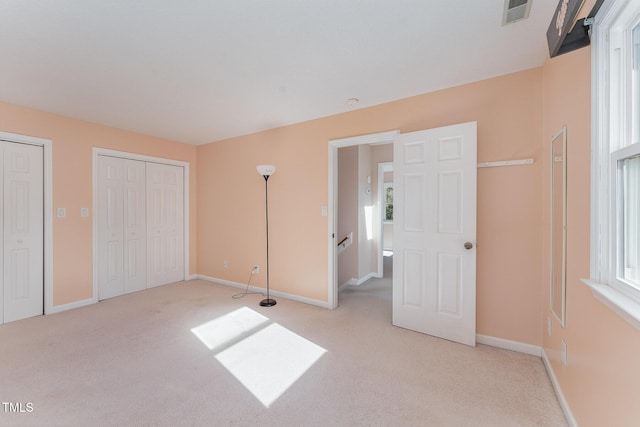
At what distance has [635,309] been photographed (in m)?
0.94

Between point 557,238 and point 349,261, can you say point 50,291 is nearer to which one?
point 349,261

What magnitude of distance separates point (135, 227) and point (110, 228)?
33 cm

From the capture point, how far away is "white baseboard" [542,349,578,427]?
59.6 inches

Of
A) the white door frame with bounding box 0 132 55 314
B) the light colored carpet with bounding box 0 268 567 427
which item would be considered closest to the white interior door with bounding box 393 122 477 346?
the light colored carpet with bounding box 0 268 567 427

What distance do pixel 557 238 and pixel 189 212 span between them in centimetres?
503

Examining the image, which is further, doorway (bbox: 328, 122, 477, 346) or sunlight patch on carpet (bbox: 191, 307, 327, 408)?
doorway (bbox: 328, 122, 477, 346)

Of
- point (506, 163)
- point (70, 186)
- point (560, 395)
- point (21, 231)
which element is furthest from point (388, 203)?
point (21, 231)

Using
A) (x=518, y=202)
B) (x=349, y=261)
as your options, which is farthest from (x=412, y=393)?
(x=349, y=261)

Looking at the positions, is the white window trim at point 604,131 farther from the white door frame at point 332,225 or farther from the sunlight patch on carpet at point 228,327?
the sunlight patch on carpet at point 228,327

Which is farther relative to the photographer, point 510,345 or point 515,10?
point 510,345

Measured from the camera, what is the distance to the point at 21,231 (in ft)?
10.2

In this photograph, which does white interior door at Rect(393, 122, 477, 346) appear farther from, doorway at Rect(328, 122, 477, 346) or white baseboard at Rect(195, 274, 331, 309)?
white baseboard at Rect(195, 274, 331, 309)

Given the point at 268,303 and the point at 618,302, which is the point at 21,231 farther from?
the point at 618,302

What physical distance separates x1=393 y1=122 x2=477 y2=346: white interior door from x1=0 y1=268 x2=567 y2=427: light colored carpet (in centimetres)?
26
